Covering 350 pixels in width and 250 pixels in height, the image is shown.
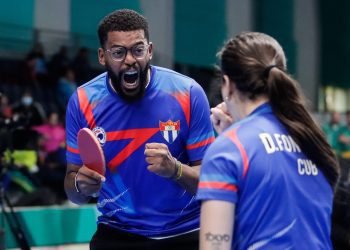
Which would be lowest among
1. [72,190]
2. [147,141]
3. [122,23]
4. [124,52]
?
[72,190]

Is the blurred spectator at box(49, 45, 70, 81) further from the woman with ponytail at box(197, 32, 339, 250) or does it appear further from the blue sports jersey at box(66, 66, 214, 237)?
the woman with ponytail at box(197, 32, 339, 250)

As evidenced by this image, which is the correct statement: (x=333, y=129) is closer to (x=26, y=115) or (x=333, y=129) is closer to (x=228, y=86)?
(x=26, y=115)

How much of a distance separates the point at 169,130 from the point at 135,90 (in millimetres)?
237

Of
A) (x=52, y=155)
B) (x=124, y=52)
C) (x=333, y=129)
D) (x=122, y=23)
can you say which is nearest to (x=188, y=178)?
(x=124, y=52)

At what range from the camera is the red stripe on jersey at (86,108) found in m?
3.93

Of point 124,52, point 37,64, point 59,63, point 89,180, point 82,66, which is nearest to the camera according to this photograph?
point 89,180

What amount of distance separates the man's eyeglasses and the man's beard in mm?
61

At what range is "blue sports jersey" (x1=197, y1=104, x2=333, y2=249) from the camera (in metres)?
2.52

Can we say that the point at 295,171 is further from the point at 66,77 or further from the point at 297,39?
the point at 297,39

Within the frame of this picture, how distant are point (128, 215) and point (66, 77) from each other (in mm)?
6506

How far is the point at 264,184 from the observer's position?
255 centimetres

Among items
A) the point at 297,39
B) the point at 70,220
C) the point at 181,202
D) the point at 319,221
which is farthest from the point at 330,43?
the point at 319,221

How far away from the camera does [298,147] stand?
2.66m

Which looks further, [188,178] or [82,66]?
[82,66]
